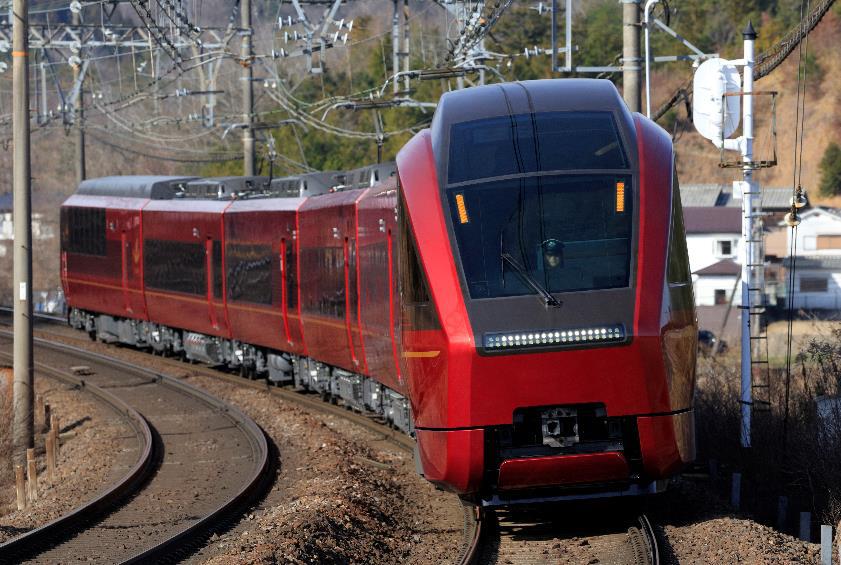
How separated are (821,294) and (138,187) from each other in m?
36.1

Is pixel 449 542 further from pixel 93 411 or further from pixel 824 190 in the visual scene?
pixel 824 190

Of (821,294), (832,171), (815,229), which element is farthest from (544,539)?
(832,171)

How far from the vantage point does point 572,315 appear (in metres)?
9.68

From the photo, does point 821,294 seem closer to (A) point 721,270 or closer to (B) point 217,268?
(A) point 721,270

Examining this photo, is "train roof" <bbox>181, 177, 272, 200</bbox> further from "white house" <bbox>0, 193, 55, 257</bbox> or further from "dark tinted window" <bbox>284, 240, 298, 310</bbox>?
"white house" <bbox>0, 193, 55, 257</bbox>

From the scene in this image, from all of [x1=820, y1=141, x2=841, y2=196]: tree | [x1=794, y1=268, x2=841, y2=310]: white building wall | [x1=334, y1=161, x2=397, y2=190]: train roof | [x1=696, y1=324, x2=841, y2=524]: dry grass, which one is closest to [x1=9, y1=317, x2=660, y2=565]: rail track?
[x1=696, y1=324, x2=841, y2=524]: dry grass

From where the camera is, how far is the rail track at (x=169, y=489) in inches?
452

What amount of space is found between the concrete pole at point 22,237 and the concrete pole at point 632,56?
26.0 ft

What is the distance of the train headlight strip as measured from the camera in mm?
9609

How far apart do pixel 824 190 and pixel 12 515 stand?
207 feet

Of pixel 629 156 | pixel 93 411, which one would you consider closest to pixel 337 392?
pixel 93 411

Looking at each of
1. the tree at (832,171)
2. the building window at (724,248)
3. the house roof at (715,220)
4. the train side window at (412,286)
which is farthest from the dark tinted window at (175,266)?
the tree at (832,171)

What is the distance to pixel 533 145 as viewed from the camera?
1041cm

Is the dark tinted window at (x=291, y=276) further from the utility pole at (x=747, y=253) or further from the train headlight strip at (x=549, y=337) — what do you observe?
the train headlight strip at (x=549, y=337)
